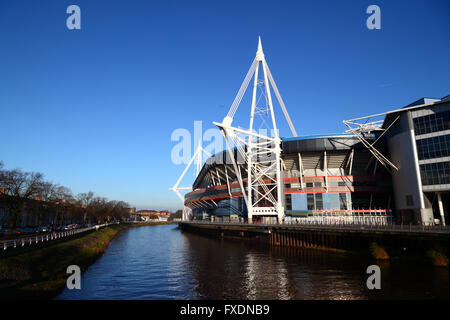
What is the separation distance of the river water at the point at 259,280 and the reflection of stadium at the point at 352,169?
57.3 ft

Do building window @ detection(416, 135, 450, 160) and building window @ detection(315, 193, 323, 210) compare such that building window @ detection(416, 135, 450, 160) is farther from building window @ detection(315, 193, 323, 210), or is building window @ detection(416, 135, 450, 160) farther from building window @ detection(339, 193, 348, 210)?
building window @ detection(315, 193, 323, 210)

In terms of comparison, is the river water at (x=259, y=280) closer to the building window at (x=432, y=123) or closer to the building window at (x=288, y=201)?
the building window at (x=432, y=123)

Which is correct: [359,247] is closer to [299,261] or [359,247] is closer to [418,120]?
[299,261]

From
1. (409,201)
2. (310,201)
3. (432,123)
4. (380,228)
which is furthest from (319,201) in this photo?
(380,228)

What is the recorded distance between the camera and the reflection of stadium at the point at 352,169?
120ft

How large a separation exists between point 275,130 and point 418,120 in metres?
20.7

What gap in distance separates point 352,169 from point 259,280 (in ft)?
137

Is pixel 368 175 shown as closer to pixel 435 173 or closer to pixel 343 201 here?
pixel 343 201

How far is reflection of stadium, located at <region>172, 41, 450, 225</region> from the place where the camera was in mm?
36681

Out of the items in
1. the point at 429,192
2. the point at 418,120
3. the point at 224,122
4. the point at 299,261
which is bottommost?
the point at 299,261

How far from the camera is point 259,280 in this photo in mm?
21438

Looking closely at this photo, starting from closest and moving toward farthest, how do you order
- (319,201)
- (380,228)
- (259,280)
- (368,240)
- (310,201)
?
(259,280) → (380,228) → (368,240) → (319,201) → (310,201)
